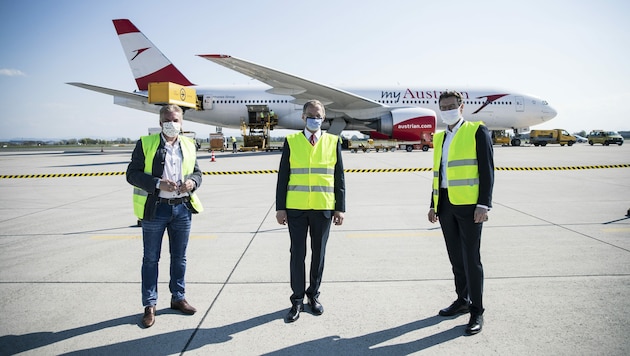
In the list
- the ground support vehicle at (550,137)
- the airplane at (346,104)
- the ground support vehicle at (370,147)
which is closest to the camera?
the airplane at (346,104)

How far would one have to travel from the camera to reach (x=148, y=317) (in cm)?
291

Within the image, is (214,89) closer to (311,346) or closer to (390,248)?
(390,248)

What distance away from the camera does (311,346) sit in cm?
255

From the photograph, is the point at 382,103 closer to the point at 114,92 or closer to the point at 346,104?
the point at 346,104

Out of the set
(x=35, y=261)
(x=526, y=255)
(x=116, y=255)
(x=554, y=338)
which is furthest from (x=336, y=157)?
(x=35, y=261)

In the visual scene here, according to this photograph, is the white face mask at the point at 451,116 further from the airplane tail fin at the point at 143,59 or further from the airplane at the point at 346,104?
the airplane tail fin at the point at 143,59

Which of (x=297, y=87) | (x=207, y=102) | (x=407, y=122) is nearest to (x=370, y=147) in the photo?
(x=407, y=122)

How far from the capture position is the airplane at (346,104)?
70.4 ft

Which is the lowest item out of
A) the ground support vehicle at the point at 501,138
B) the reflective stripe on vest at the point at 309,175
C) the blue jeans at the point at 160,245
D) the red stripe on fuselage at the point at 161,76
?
the blue jeans at the point at 160,245

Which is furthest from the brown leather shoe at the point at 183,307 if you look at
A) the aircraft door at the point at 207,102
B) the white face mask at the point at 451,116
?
the aircraft door at the point at 207,102

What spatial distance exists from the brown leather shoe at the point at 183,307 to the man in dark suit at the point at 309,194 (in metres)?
0.83

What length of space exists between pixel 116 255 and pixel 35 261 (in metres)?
0.84

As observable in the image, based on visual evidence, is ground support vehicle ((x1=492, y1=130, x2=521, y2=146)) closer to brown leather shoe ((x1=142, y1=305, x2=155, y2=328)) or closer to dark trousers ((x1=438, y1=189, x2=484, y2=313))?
dark trousers ((x1=438, y1=189, x2=484, y2=313))

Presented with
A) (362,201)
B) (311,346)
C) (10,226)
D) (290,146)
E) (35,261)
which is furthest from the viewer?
(362,201)
